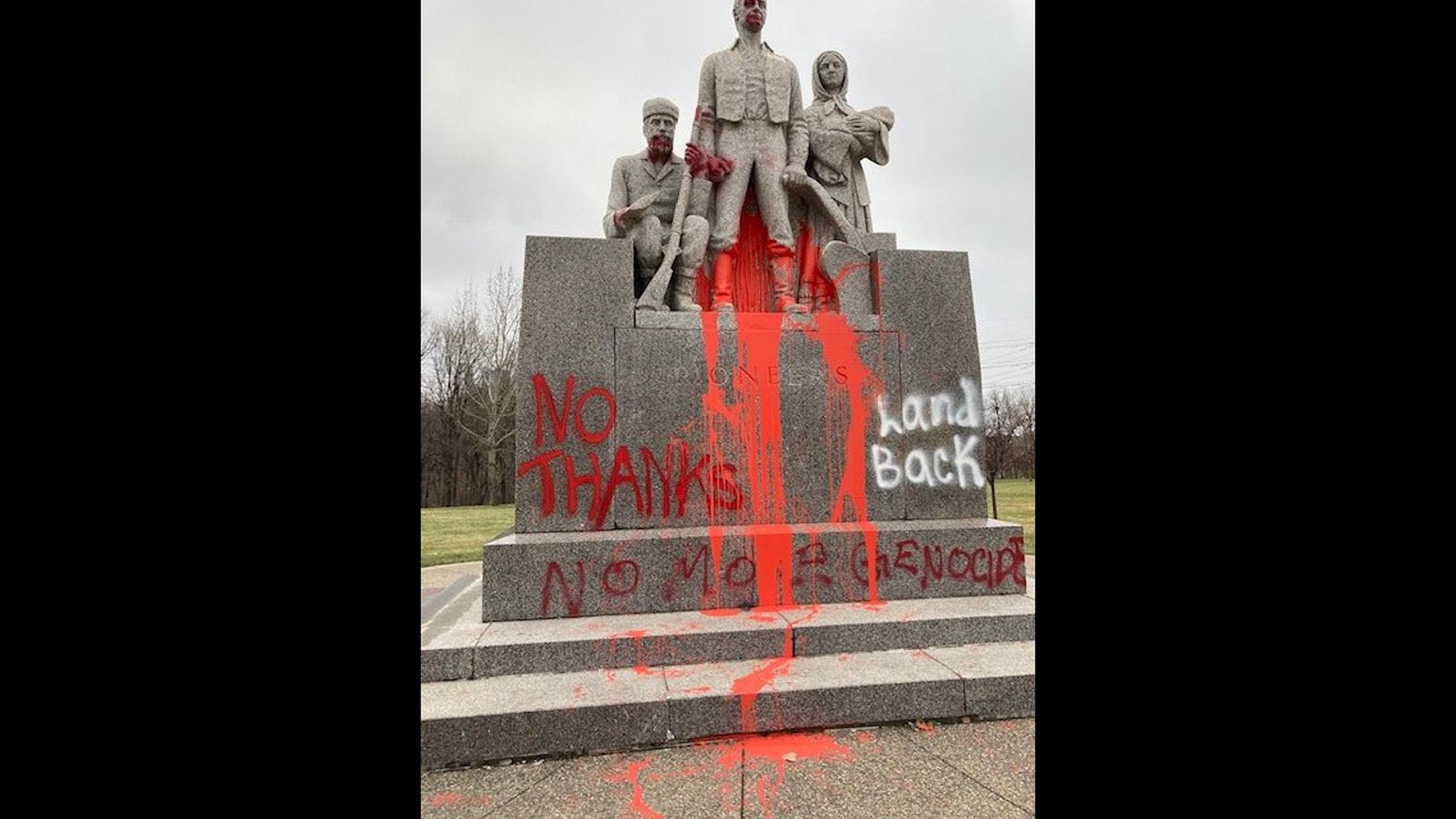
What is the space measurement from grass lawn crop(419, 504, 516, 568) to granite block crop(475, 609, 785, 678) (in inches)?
88.7

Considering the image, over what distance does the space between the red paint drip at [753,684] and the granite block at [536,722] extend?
42 centimetres

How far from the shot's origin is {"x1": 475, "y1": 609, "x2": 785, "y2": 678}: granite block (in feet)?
12.7

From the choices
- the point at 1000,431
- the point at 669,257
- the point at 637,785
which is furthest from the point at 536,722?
the point at 1000,431

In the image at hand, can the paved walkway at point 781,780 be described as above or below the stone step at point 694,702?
below

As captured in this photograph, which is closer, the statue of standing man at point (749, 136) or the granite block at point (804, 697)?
the granite block at point (804, 697)

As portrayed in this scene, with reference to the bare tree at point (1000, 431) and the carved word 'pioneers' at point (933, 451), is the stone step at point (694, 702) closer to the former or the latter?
the carved word 'pioneers' at point (933, 451)

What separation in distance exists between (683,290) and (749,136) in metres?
1.61

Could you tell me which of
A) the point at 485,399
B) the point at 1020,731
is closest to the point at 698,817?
the point at 1020,731

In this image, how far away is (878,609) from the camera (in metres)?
4.55

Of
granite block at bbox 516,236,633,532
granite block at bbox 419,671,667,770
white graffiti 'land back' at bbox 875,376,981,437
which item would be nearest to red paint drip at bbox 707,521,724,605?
granite block at bbox 516,236,633,532

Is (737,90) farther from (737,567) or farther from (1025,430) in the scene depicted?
(1025,430)

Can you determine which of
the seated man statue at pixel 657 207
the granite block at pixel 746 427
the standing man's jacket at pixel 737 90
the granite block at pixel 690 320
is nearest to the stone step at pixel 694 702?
the granite block at pixel 746 427

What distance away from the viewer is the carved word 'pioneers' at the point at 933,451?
525 centimetres

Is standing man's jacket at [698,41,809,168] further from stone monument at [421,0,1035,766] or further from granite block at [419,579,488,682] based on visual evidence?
granite block at [419,579,488,682]
